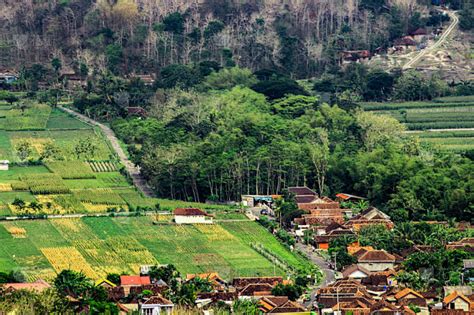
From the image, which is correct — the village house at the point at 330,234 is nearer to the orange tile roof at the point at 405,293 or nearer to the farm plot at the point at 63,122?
the orange tile roof at the point at 405,293

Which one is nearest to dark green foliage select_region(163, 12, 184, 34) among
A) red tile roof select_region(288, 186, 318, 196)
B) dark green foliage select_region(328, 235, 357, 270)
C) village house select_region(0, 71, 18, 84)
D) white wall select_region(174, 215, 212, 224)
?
village house select_region(0, 71, 18, 84)

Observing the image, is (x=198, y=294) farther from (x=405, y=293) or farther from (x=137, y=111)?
(x=137, y=111)

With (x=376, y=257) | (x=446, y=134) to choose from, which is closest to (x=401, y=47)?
(x=446, y=134)

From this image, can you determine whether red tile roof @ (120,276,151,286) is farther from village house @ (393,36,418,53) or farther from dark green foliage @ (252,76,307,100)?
village house @ (393,36,418,53)

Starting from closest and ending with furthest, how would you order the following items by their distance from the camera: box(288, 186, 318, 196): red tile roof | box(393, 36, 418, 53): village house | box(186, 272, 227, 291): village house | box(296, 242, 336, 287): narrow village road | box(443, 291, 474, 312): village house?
Answer: 1. box(443, 291, 474, 312): village house
2. box(186, 272, 227, 291): village house
3. box(296, 242, 336, 287): narrow village road
4. box(288, 186, 318, 196): red tile roof
5. box(393, 36, 418, 53): village house

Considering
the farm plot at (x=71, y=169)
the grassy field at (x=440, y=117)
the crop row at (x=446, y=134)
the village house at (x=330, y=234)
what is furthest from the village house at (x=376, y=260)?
the crop row at (x=446, y=134)

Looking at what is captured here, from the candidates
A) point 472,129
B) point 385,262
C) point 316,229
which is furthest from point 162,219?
point 472,129

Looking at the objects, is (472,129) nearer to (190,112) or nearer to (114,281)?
(190,112)
